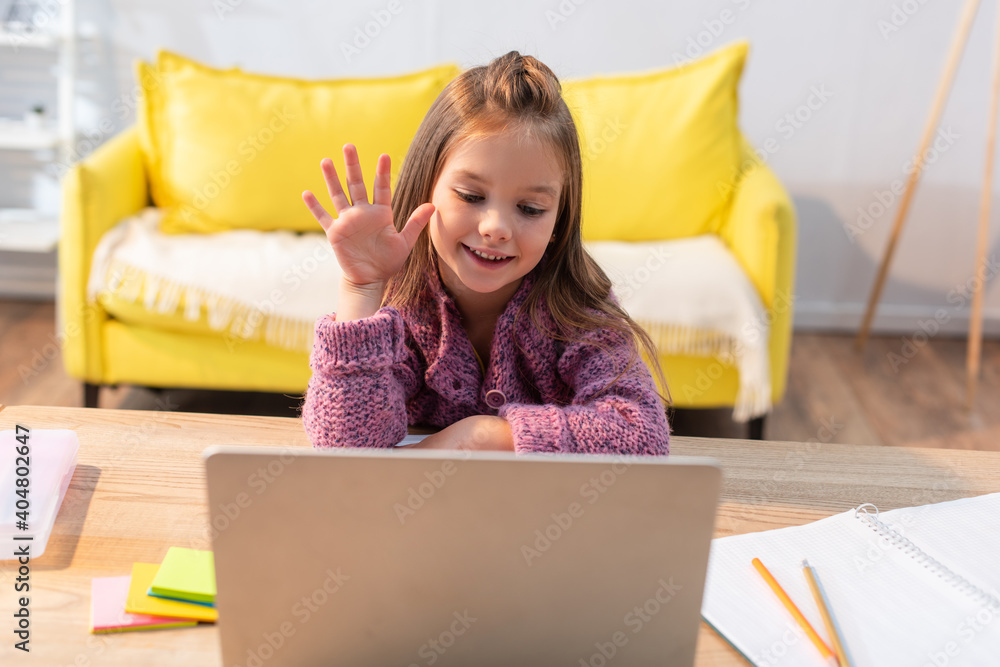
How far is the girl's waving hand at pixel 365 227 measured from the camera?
0.89 meters

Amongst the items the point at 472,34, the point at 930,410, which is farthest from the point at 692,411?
the point at 472,34

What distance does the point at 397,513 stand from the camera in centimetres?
53

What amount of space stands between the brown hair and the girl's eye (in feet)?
0.19

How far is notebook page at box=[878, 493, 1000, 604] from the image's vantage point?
0.74m

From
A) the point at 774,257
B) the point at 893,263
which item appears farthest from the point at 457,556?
the point at 893,263

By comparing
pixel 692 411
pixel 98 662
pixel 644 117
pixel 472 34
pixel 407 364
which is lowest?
pixel 692 411

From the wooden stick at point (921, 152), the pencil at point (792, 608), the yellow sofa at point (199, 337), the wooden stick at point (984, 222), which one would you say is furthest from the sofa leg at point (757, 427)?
the pencil at point (792, 608)

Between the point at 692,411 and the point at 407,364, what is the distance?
155cm

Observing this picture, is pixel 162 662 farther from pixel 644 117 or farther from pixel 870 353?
pixel 870 353

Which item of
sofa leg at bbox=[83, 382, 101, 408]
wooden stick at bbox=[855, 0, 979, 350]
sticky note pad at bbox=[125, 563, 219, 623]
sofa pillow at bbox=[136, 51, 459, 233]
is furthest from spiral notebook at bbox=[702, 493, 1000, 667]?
wooden stick at bbox=[855, 0, 979, 350]

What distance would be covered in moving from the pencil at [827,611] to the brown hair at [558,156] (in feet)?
0.98

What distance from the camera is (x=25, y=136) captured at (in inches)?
101

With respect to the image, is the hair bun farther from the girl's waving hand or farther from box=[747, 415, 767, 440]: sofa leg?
box=[747, 415, 767, 440]: sofa leg

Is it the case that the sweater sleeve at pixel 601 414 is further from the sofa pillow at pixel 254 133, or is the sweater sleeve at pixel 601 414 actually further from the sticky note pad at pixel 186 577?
the sofa pillow at pixel 254 133
